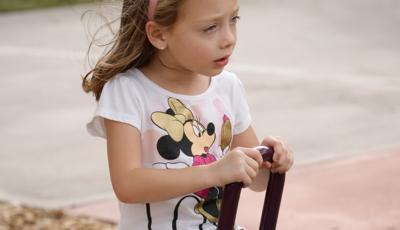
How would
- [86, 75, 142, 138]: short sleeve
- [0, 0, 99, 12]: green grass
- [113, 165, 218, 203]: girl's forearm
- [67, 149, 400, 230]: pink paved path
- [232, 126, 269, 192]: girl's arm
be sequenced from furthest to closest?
[0, 0, 99, 12]: green grass → [67, 149, 400, 230]: pink paved path → [232, 126, 269, 192]: girl's arm → [86, 75, 142, 138]: short sleeve → [113, 165, 218, 203]: girl's forearm

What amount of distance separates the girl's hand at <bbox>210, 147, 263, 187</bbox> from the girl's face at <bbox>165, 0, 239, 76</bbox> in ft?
0.94

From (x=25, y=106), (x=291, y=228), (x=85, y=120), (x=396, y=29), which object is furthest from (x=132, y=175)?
(x=396, y=29)

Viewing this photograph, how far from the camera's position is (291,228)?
4789mm

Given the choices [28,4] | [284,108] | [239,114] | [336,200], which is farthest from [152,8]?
[28,4]

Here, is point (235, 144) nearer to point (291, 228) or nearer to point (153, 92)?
point (153, 92)

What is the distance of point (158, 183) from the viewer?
2.61 metres

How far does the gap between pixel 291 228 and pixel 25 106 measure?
291 centimetres

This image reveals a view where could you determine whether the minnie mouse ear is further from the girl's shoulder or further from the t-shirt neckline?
the girl's shoulder

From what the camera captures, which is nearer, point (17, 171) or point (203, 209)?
point (203, 209)

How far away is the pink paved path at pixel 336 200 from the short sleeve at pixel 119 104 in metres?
2.10

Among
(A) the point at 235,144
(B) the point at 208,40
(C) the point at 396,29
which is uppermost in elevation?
(C) the point at 396,29

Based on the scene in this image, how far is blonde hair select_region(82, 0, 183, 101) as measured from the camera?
9.14ft

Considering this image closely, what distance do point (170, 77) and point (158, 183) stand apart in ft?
1.15

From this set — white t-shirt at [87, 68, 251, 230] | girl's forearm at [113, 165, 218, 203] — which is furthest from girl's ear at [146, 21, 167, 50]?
girl's forearm at [113, 165, 218, 203]
